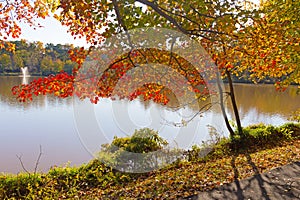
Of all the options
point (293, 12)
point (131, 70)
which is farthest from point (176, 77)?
point (293, 12)

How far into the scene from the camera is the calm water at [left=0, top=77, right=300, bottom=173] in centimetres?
785

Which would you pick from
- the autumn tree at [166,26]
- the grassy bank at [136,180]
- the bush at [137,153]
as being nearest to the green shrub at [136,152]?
the bush at [137,153]

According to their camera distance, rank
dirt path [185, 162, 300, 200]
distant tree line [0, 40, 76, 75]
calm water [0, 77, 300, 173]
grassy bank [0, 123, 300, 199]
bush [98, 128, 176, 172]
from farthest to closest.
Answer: distant tree line [0, 40, 76, 75] → calm water [0, 77, 300, 173] → bush [98, 128, 176, 172] → grassy bank [0, 123, 300, 199] → dirt path [185, 162, 300, 200]

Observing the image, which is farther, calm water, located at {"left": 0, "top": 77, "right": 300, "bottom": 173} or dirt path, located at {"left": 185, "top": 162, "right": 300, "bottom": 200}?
calm water, located at {"left": 0, "top": 77, "right": 300, "bottom": 173}

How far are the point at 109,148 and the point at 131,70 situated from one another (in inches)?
→ 106

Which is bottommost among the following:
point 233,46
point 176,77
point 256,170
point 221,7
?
point 256,170

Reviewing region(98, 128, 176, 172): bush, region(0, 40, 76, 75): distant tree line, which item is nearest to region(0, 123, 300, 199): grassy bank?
region(98, 128, 176, 172): bush

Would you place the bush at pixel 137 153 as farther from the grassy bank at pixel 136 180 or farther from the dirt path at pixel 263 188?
the dirt path at pixel 263 188

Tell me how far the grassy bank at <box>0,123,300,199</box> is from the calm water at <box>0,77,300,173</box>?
4.00 ft

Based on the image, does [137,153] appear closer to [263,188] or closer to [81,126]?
[81,126]

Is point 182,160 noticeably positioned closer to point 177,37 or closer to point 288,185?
point 288,185

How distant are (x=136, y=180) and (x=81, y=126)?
2.34 m

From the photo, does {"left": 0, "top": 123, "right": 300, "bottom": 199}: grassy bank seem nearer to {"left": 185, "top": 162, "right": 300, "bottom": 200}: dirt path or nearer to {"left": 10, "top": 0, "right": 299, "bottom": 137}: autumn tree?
{"left": 185, "top": 162, "right": 300, "bottom": 200}: dirt path

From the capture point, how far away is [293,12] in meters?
4.66
